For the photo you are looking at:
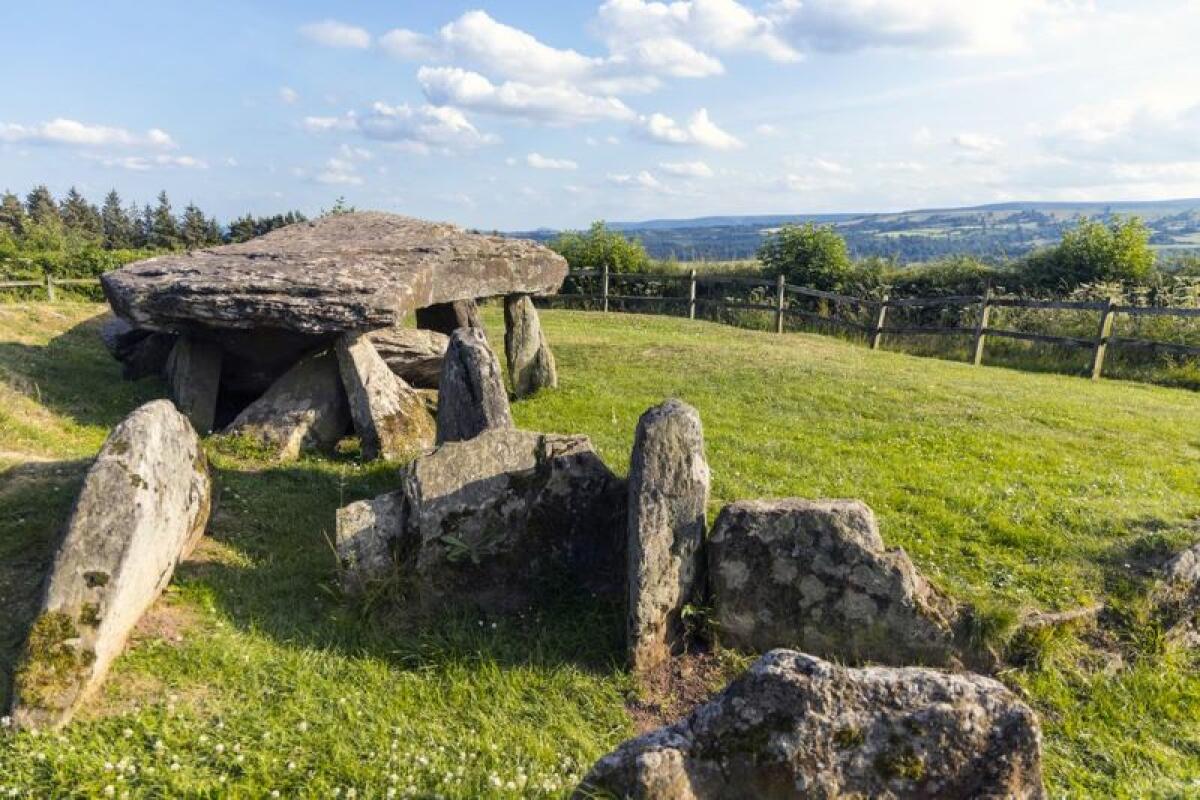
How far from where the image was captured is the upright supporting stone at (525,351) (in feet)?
46.1

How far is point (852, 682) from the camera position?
3871 millimetres

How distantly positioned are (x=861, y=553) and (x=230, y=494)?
6.59 metres

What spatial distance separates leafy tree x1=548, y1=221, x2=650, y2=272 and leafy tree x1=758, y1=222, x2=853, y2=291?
6.21 m

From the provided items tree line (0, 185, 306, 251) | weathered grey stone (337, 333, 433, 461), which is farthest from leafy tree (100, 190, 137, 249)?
weathered grey stone (337, 333, 433, 461)

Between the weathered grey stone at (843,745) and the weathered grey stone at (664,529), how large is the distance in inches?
81.2

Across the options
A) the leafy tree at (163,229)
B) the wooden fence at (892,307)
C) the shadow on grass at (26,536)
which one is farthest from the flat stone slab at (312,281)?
the leafy tree at (163,229)

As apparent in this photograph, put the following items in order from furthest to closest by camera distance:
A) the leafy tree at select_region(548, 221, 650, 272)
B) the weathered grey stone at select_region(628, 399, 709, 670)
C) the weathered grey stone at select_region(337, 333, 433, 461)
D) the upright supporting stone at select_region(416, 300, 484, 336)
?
the leafy tree at select_region(548, 221, 650, 272), the upright supporting stone at select_region(416, 300, 484, 336), the weathered grey stone at select_region(337, 333, 433, 461), the weathered grey stone at select_region(628, 399, 709, 670)

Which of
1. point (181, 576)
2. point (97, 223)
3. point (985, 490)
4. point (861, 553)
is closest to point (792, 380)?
point (985, 490)

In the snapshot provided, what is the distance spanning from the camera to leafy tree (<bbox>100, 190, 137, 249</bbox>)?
70306mm

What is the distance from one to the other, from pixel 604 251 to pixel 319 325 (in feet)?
81.4

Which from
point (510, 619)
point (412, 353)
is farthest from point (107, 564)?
point (412, 353)

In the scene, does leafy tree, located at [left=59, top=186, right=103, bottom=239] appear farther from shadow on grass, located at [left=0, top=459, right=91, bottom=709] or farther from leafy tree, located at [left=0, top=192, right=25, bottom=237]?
shadow on grass, located at [left=0, top=459, right=91, bottom=709]

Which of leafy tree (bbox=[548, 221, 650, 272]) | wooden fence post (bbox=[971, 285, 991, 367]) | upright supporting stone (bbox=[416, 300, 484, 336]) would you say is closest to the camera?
upright supporting stone (bbox=[416, 300, 484, 336])

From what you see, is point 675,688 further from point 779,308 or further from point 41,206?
point 41,206
